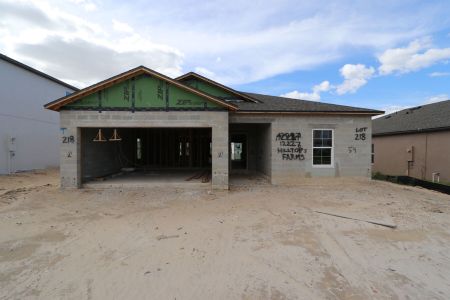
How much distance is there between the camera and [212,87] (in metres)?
16.4

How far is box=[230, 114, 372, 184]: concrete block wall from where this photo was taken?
1308 centimetres

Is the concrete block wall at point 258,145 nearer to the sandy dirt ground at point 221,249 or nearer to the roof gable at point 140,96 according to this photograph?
the roof gable at point 140,96

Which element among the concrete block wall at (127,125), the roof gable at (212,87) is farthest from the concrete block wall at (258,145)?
the concrete block wall at (127,125)

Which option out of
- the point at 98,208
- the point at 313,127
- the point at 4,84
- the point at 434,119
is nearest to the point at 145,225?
the point at 98,208

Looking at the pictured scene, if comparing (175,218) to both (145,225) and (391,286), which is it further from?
(391,286)

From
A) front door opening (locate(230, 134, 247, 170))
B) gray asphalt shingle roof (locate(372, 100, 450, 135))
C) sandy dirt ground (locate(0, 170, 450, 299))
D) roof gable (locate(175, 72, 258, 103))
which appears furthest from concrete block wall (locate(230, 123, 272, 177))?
gray asphalt shingle roof (locate(372, 100, 450, 135))

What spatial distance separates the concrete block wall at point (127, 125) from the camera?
1162 centimetres

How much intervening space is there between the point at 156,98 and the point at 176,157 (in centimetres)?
831

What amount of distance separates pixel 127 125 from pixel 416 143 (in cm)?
1712

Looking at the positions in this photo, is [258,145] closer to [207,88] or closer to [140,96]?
[207,88]

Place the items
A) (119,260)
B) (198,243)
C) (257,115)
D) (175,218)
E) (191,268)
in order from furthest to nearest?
(257,115) < (175,218) < (198,243) < (119,260) < (191,268)

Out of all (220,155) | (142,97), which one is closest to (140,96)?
(142,97)

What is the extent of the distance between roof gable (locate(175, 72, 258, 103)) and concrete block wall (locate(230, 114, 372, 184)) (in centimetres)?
311

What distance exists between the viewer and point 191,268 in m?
4.51
